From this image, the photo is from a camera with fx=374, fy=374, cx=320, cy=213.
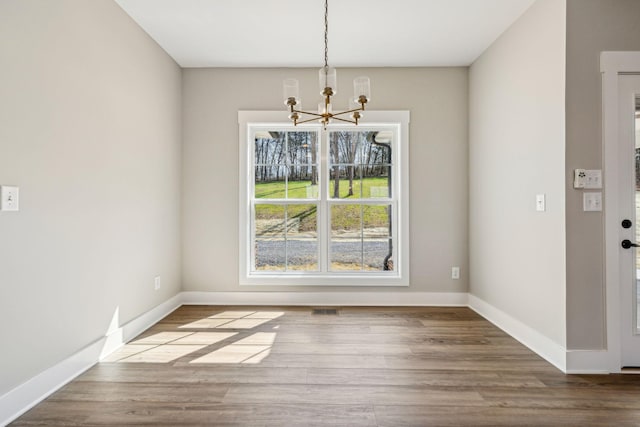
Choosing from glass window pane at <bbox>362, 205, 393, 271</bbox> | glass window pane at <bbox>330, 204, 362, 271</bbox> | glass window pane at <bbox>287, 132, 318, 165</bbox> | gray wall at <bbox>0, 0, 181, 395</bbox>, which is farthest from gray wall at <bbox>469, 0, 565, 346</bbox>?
gray wall at <bbox>0, 0, 181, 395</bbox>

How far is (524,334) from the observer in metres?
3.06

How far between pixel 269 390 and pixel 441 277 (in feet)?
8.41

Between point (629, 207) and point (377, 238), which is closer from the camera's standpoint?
point (629, 207)

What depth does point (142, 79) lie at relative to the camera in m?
3.34

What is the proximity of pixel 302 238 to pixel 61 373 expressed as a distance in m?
2.53

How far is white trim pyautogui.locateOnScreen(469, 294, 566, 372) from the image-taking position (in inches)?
104

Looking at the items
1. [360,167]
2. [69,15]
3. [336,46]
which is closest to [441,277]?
[360,167]

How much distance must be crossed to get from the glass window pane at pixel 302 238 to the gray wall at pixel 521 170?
1.75 metres

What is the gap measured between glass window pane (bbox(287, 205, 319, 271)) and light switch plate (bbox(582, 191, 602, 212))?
256cm

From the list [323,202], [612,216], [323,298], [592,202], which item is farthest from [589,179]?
[323,298]

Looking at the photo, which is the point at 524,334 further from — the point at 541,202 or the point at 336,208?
the point at 336,208

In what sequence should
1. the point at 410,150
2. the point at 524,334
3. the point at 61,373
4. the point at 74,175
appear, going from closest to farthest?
the point at 61,373, the point at 74,175, the point at 524,334, the point at 410,150

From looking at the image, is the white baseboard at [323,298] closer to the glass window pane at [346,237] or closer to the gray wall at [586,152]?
the glass window pane at [346,237]

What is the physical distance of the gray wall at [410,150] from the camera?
416cm
